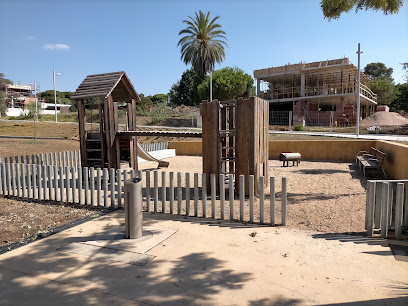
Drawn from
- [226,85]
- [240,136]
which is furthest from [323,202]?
[226,85]

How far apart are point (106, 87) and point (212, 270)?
8.29 meters

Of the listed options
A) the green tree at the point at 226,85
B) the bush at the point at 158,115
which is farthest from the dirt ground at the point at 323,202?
the green tree at the point at 226,85

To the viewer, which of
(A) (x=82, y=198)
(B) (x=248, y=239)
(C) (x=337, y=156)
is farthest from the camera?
(C) (x=337, y=156)

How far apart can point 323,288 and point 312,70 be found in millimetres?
39603

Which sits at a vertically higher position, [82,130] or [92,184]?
[82,130]

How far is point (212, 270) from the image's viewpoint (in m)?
3.82

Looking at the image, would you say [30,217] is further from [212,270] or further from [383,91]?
[383,91]

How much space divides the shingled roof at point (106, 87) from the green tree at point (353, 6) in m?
7.84

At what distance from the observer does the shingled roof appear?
10250mm

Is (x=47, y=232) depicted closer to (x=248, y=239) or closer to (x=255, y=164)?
(x=248, y=239)

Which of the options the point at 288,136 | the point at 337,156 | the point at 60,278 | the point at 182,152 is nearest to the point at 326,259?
the point at 60,278

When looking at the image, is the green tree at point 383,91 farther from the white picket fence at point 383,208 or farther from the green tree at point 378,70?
the white picket fence at point 383,208

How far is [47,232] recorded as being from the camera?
5.24m

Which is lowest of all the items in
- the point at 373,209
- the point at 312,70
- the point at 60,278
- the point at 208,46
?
the point at 60,278
